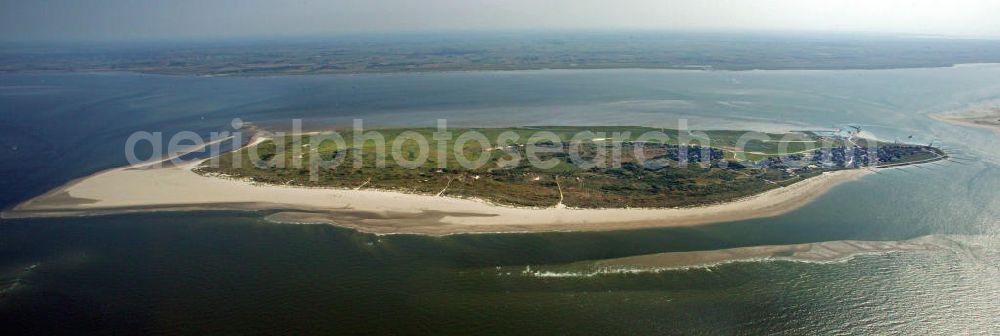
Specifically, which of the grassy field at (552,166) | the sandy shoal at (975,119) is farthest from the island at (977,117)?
the grassy field at (552,166)

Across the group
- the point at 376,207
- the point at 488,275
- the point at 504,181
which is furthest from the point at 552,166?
the point at 488,275

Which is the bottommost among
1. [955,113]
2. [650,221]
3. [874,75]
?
[650,221]

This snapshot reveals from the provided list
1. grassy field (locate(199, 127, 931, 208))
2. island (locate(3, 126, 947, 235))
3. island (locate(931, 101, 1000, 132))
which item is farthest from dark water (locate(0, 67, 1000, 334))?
island (locate(931, 101, 1000, 132))

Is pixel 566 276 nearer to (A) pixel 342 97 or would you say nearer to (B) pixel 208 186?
(B) pixel 208 186

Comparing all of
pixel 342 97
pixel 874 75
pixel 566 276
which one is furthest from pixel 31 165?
pixel 874 75

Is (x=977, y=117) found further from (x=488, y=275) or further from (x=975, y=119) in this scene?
(x=488, y=275)

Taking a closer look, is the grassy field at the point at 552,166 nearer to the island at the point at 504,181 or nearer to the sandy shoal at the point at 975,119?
the island at the point at 504,181
